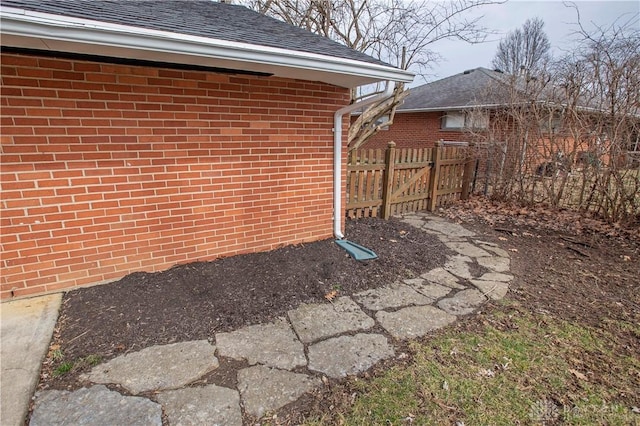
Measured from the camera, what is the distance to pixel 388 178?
5.80 metres

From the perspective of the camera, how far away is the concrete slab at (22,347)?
6.05ft

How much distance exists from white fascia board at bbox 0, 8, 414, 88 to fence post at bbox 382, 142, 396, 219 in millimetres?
2342

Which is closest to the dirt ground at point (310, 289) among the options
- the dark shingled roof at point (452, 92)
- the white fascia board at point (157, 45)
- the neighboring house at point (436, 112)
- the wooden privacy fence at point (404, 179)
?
the wooden privacy fence at point (404, 179)

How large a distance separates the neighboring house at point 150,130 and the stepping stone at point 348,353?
5.98 feet

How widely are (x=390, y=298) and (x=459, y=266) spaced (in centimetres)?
137

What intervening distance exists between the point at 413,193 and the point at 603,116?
11.0 ft

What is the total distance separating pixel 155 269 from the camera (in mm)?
3393


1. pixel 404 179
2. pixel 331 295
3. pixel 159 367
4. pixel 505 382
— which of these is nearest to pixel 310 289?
pixel 331 295

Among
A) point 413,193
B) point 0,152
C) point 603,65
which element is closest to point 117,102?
point 0,152

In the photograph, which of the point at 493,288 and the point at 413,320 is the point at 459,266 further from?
the point at 413,320

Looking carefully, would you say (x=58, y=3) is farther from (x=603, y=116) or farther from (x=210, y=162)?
(x=603, y=116)

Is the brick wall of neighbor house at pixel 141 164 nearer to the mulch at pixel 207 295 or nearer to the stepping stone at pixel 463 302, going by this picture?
the mulch at pixel 207 295

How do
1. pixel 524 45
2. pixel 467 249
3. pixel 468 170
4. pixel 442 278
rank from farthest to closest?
pixel 524 45, pixel 468 170, pixel 467 249, pixel 442 278

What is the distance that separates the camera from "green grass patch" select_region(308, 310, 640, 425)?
1896mm
